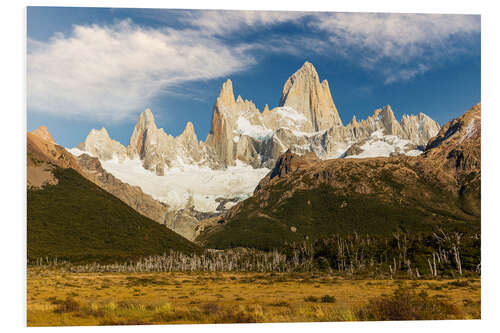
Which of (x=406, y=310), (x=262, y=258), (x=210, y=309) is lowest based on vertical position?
(x=262, y=258)

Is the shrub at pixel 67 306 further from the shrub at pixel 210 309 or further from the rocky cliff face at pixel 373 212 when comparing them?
the rocky cliff face at pixel 373 212

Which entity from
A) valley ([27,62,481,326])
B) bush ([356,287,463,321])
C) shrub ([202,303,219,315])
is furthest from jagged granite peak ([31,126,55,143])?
bush ([356,287,463,321])

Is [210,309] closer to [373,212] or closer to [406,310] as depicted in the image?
[406,310]

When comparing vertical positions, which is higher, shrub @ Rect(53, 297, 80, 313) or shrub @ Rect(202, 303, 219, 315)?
shrub @ Rect(53, 297, 80, 313)

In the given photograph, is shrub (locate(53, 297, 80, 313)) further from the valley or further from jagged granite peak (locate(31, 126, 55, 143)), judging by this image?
jagged granite peak (locate(31, 126, 55, 143))

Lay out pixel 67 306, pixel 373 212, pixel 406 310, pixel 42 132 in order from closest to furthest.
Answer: pixel 406 310
pixel 67 306
pixel 42 132
pixel 373 212

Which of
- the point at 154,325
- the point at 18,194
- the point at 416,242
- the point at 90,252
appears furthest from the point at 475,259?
the point at 90,252

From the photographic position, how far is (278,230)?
577ft

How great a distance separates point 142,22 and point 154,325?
1935 centimetres

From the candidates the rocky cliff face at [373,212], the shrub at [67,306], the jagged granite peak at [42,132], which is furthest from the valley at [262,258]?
the jagged granite peak at [42,132]

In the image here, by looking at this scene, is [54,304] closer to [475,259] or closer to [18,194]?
[18,194]

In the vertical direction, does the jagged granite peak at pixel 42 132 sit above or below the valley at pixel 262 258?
above

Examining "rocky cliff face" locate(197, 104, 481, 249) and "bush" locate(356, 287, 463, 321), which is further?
"rocky cliff face" locate(197, 104, 481, 249)

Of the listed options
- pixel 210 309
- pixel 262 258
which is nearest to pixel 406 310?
pixel 210 309
